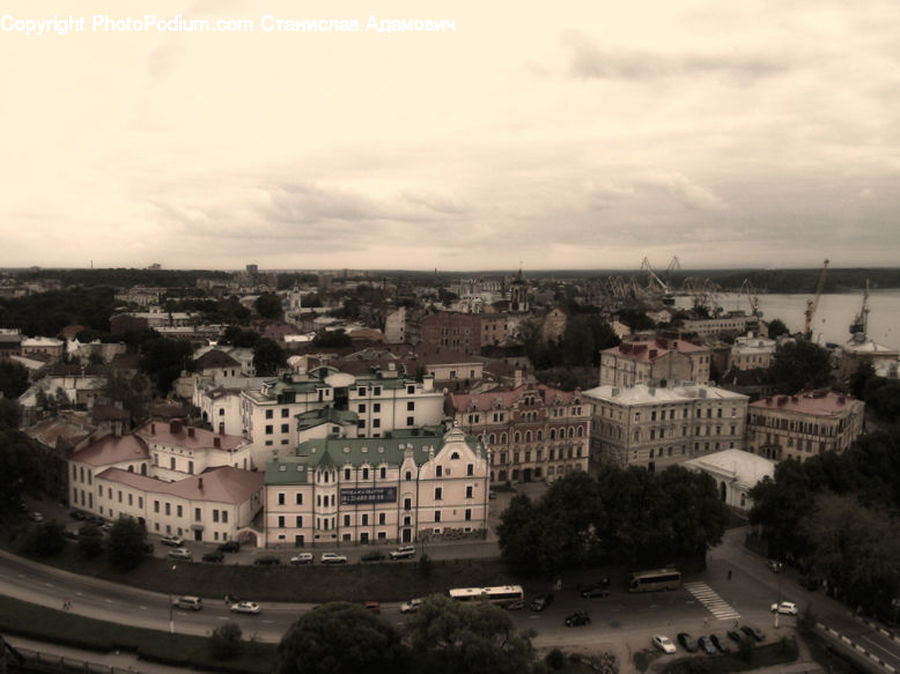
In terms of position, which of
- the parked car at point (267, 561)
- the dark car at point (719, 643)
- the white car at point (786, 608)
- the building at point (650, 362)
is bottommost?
the dark car at point (719, 643)

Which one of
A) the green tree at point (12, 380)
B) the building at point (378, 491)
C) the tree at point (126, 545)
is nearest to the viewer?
the tree at point (126, 545)

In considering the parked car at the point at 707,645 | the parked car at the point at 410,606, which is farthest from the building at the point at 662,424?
the parked car at the point at 410,606

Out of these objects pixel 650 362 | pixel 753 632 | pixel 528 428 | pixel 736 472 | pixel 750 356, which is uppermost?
pixel 650 362

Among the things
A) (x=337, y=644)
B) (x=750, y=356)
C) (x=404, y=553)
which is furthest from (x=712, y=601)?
(x=750, y=356)

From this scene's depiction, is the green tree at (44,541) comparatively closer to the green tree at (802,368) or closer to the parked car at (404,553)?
the parked car at (404,553)

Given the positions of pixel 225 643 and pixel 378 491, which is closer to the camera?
pixel 225 643

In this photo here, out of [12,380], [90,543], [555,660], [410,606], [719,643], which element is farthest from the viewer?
[12,380]

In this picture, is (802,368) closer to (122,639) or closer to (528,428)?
(528,428)

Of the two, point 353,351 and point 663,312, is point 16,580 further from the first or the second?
point 663,312
